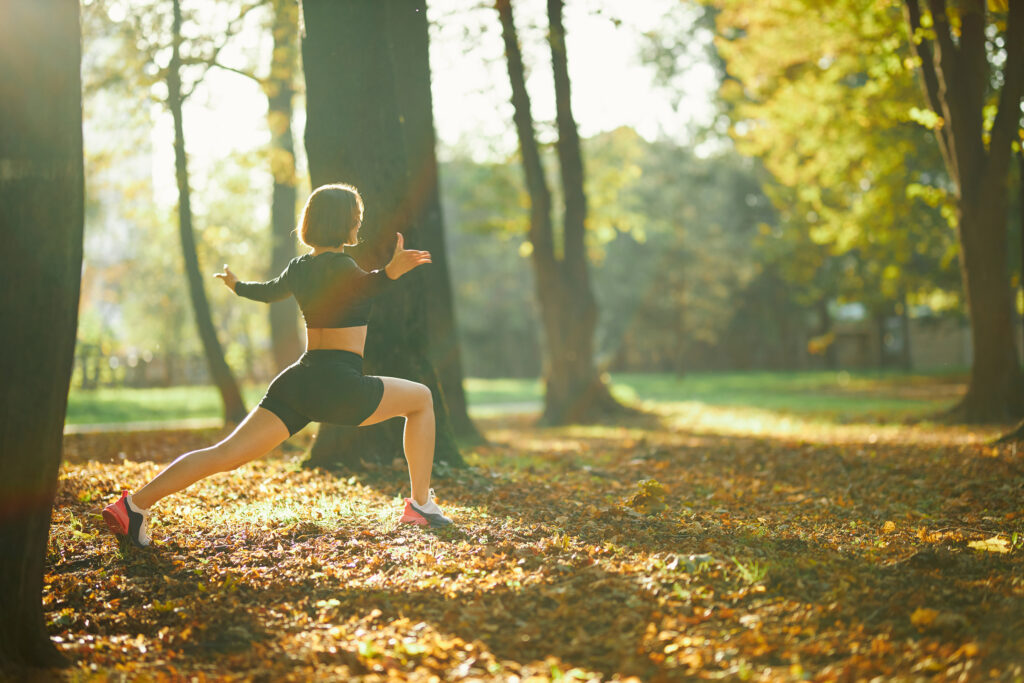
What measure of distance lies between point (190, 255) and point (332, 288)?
1004cm

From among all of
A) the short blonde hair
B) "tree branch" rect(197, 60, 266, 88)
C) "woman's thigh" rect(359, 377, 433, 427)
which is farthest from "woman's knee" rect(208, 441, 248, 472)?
"tree branch" rect(197, 60, 266, 88)

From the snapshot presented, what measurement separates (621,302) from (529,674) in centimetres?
3663

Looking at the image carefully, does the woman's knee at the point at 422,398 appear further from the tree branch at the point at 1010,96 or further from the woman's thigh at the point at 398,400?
the tree branch at the point at 1010,96

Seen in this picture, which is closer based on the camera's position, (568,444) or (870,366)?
(568,444)

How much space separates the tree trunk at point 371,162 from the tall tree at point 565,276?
9.67 m

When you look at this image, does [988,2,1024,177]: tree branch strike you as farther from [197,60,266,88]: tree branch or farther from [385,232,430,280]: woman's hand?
[197,60,266,88]: tree branch

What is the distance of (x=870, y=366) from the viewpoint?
4034cm

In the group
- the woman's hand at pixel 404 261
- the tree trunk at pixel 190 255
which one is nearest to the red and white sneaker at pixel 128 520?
Result: the woman's hand at pixel 404 261

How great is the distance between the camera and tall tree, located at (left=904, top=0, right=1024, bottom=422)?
11.5 meters

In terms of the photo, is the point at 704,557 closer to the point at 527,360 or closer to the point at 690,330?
the point at 690,330

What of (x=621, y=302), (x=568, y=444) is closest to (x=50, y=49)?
(x=568, y=444)

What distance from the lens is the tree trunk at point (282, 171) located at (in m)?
15.0

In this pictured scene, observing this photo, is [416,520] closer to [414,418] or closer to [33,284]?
[414,418]

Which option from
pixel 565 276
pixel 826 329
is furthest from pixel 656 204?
pixel 565 276
